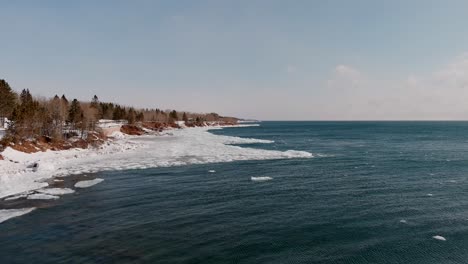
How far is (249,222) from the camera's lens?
19.4 m

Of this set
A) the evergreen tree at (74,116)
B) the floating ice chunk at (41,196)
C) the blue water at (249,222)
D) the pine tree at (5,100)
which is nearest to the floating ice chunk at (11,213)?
the blue water at (249,222)

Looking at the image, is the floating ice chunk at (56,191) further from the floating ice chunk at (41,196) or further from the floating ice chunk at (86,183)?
the floating ice chunk at (86,183)

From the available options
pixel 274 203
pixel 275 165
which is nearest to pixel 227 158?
pixel 275 165

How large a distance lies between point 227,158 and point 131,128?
82086 millimetres

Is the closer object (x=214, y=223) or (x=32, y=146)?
(x=214, y=223)

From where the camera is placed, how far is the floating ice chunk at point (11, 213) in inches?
786

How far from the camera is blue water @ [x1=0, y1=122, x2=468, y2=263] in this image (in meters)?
14.7

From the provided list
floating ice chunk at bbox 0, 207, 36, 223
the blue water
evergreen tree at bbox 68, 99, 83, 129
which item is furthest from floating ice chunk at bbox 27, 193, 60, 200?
evergreen tree at bbox 68, 99, 83, 129

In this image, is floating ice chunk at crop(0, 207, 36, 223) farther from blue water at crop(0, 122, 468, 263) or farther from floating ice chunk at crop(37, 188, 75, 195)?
floating ice chunk at crop(37, 188, 75, 195)

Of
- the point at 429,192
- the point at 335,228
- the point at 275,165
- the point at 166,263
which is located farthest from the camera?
the point at 275,165

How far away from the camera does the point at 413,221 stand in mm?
19422

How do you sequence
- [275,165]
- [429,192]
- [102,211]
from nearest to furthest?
1. [102,211]
2. [429,192]
3. [275,165]

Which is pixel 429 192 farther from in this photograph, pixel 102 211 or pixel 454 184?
pixel 102 211

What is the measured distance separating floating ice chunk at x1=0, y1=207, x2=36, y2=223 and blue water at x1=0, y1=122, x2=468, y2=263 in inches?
27.3
